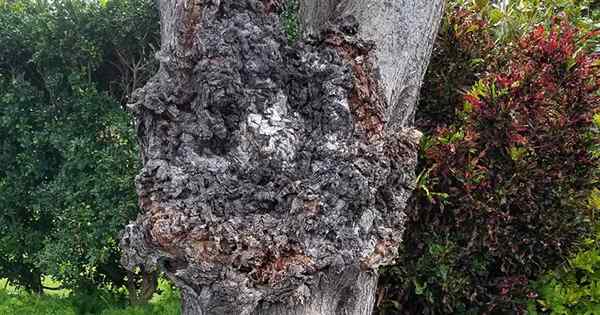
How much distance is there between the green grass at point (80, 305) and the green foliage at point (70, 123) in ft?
0.75

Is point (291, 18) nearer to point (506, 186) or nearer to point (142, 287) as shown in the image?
point (506, 186)

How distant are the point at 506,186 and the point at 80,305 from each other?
3781 mm

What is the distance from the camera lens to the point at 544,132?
2.82 m

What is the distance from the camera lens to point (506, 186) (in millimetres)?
2785

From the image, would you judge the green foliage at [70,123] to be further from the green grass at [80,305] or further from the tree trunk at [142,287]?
the tree trunk at [142,287]

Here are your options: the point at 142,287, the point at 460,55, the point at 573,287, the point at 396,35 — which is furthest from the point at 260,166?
the point at 142,287

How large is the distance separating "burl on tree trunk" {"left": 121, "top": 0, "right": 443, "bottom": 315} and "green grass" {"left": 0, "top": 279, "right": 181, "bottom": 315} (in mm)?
2427

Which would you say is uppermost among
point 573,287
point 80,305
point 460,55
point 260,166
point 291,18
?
point 291,18

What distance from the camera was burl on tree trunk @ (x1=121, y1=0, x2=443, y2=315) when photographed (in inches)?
75.3

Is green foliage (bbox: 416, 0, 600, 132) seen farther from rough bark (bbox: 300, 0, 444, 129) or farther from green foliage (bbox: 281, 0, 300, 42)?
green foliage (bbox: 281, 0, 300, 42)

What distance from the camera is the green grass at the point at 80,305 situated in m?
4.59

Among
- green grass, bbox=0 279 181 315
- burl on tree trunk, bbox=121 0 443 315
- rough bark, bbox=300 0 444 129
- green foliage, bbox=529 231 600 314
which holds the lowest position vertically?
green grass, bbox=0 279 181 315

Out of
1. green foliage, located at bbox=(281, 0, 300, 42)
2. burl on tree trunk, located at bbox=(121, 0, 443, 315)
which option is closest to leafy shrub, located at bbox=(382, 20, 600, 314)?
burl on tree trunk, located at bbox=(121, 0, 443, 315)

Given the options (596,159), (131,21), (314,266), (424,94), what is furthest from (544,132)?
(131,21)
